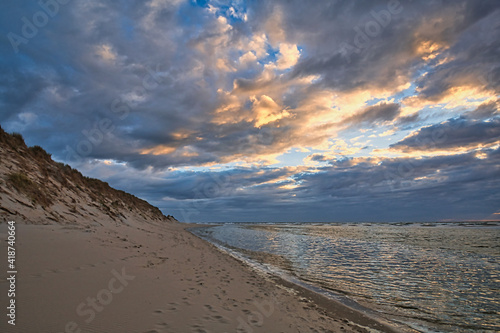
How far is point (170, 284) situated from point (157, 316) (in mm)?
2799

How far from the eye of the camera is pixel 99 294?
5789 mm

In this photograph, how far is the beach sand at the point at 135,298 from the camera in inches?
183

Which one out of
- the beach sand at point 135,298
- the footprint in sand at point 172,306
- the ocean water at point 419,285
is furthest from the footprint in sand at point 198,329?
the ocean water at point 419,285

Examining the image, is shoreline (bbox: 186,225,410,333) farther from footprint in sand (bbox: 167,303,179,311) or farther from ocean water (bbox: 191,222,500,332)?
footprint in sand (bbox: 167,303,179,311)

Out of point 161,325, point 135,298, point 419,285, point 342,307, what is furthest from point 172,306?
point 419,285

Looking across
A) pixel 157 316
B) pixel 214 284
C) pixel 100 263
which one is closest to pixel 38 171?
pixel 100 263

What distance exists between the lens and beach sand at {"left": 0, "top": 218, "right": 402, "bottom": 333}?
4.65m

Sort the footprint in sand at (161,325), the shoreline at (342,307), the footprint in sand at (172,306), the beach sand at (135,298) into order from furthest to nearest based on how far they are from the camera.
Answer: the shoreline at (342,307)
the footprint in sand at (172,306)
the footprint in sand at (161,325)
the beach sand at (135,298)

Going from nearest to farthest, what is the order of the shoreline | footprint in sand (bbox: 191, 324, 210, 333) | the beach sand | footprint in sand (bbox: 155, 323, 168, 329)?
the beach sand, footprint in sand (bbox: 155, 323, 168, 329), footprint in sand (bbox: 191, 324, 210, 333), the shoreline

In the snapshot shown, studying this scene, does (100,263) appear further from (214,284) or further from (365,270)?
(365,270)

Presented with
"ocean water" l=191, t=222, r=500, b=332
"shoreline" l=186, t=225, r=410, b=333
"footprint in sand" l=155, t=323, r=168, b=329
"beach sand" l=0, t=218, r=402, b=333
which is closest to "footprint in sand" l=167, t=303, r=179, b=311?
"beach sand" l=0, t=218, r=402, b=333

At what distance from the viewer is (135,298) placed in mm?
6160

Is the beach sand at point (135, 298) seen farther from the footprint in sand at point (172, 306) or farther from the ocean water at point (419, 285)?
the ocean water at point (419, 285)

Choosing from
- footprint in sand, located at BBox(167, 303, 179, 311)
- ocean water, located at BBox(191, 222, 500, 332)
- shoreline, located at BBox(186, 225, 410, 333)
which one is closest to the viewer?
footprint in sand, located at BBox(167, 303, 179, 311)
